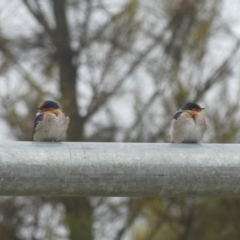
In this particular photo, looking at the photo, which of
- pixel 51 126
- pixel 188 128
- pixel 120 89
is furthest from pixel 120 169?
pixel 120 89

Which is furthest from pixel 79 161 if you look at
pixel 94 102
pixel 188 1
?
pixel 188 1

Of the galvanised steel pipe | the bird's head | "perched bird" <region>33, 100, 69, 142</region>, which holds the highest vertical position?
the bird's head

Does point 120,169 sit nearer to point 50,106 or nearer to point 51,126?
point 51,126

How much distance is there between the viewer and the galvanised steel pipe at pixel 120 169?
4.87ft

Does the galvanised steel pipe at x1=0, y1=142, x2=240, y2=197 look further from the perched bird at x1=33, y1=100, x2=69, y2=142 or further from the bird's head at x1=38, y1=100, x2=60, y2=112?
the bird's head at x1=38, y1=100, x2=60, y2=112

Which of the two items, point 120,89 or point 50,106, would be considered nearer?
point 50,106

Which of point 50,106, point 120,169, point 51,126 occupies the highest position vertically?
point 50,106

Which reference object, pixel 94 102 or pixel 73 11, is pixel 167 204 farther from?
pixel 73 11

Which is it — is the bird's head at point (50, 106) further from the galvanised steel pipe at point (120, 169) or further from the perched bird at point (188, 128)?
the galvanised steel pipe at point (120, 169)

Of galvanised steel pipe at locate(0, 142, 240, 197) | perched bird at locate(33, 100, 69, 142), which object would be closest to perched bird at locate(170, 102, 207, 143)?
perched bird at locate(33, 100, 69, 142)

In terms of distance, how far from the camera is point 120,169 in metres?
1.52

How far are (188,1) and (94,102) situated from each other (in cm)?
165

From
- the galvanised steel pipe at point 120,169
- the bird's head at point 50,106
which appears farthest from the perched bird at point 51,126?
the galvanised steel pipe at point 120,169

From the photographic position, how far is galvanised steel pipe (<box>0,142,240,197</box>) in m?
1.49
